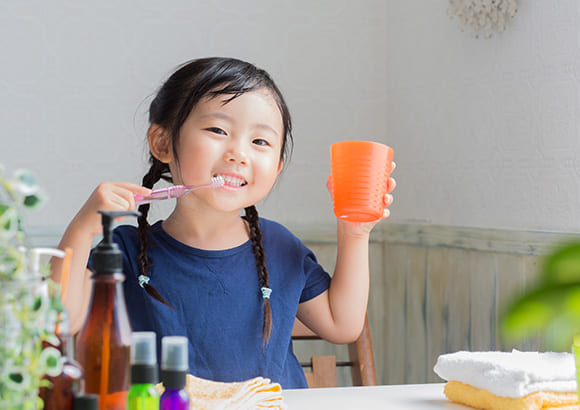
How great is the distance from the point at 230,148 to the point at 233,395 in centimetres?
44

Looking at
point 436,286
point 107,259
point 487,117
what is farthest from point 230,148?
point 436,286

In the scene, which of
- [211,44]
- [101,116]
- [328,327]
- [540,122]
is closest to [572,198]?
[540,122]

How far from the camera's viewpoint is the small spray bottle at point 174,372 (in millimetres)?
501

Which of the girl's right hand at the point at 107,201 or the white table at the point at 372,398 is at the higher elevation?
the girl's right hand at the point at 107,201

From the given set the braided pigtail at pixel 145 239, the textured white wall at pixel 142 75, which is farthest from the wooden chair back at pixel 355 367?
the textured white wall at pixel 142 75

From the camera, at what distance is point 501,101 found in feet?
4.94

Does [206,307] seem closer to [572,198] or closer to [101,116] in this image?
[572,198]

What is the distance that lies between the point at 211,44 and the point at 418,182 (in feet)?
2.34

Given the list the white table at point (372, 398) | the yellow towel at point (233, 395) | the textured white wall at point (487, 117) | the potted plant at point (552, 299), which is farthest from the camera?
the textured white wall at point (487, 117)

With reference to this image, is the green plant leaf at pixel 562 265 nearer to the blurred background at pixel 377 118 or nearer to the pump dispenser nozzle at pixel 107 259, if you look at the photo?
the pump dispenser nozzle at pixel 107 259

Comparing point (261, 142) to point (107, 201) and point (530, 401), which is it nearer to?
point (107, 201)

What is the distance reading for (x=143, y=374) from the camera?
1.64ft

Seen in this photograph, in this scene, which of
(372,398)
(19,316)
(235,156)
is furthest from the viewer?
(235,156)

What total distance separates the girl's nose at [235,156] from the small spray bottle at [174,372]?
56 cm
